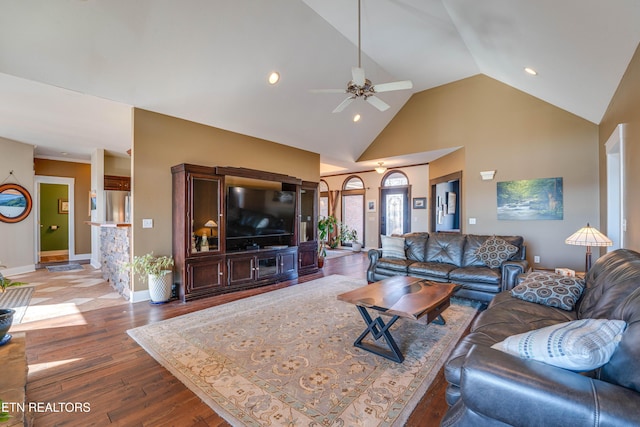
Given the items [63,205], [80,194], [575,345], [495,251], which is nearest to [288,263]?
[495,251]

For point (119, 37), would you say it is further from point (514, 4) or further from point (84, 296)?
point (514, 4)

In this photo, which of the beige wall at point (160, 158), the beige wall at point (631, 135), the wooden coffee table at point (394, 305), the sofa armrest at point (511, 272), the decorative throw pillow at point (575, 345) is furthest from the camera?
the beige wall at point (160, 158)

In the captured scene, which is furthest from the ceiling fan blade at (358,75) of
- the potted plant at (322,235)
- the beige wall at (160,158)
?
the potted plant at (322,235)

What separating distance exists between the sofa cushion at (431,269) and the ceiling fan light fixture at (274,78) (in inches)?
142

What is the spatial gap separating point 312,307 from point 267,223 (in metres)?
2.08

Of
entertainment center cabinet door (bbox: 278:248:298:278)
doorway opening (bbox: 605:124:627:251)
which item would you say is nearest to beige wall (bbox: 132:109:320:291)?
entertainment center cabinet door (bbox: 278:248:298:278)

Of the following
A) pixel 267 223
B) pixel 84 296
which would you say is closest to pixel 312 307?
pixel 267 223

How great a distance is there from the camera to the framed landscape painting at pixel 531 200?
4.98m

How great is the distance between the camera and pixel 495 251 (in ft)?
13.6

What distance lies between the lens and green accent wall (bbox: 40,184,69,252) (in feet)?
26.8

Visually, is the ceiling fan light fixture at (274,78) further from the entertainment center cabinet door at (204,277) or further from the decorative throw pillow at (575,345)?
the decorative throw pillow at (575,345)

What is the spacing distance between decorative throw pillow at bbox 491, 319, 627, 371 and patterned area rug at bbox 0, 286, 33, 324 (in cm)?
486

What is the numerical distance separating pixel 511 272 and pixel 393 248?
5.83 ft

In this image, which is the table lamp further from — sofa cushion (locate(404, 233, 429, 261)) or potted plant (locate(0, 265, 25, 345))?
sofa cushion (locate(404, 233, 429, 261))
